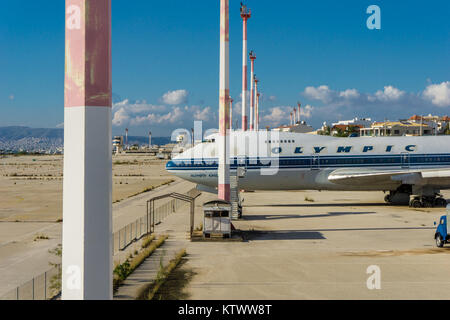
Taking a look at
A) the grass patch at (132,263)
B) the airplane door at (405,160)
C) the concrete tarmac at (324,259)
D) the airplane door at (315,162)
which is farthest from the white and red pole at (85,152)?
the airplane door at (405,160)

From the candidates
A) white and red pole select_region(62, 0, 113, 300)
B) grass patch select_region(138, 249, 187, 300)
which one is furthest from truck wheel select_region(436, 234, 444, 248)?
white and red pole select_region(62, 0, 113, 300)

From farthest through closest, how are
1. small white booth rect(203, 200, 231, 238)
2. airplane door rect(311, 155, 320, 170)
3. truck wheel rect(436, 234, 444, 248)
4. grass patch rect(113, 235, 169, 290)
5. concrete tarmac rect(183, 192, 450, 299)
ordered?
airplane door rect(311, 155, 320, 170), small white booth rect(203, 200, 231, 238), truck wheel rect(436, 234, 444, 248), grass patch rect(113, 235, 169, 290), concrete tarmac rect(183, 192, 450, 299)

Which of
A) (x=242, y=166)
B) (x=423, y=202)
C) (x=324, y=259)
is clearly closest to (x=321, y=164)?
(x=242, y=166)

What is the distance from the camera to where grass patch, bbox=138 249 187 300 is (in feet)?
41.4

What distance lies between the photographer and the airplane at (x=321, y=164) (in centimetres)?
3197

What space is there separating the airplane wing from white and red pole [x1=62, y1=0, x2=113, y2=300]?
2696 centimetres

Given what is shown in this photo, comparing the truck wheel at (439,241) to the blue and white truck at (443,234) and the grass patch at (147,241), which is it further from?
the grass patch at (147,241)

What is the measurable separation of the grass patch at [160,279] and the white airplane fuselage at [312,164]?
14781mm

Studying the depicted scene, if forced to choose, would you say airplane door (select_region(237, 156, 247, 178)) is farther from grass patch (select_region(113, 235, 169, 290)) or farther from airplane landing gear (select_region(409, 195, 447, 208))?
airplane landing gear (select_region(409, 195, 447, 208))

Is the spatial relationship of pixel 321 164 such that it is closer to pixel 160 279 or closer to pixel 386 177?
pixel 386 177

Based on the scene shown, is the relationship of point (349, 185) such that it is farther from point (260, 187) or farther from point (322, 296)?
point (322, 296)

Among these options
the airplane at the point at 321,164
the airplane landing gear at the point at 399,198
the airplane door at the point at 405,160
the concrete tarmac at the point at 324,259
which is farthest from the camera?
the airplane landing gear at the point at 399,198

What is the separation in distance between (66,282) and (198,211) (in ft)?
84.0

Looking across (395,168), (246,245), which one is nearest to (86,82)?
(246,245)
